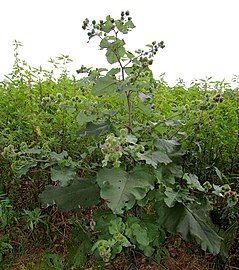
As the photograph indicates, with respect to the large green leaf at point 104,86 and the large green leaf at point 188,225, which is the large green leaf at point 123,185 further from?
the large green leaf at point 104,86

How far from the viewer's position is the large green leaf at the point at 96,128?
7.53ft

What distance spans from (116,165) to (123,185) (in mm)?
184

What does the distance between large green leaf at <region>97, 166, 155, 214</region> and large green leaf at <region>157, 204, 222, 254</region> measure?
0.27 metres

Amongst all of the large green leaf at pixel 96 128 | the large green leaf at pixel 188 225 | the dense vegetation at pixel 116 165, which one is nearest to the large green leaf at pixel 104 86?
the dense vegetation at pixel 116 165

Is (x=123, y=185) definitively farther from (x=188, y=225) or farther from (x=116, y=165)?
(x=188, y=225)

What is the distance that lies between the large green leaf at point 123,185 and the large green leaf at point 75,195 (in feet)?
0.82

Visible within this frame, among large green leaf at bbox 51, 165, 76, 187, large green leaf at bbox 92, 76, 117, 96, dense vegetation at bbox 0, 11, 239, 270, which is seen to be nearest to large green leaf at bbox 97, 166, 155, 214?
dense vegetation at bbox 0, 11, 239, 270

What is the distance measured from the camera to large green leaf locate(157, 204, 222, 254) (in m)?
2.31

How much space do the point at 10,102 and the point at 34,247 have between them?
882 millimetres

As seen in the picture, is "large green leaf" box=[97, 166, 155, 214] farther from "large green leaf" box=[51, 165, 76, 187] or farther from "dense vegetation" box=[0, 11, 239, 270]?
"large green leaf" box=[51, 165, 76, 187]

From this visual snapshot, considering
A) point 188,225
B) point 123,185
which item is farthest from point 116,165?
point 188,225

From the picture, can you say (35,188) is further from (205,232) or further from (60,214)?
(205,232)

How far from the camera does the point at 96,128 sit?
2.33 meters

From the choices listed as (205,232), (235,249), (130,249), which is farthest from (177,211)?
(235,249)
